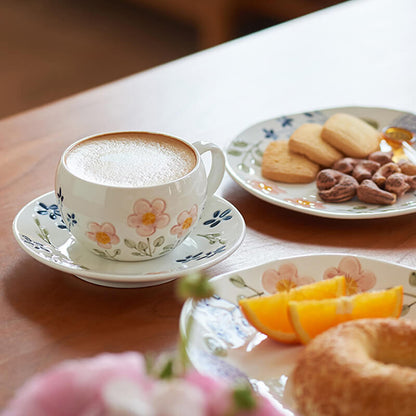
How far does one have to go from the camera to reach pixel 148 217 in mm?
720

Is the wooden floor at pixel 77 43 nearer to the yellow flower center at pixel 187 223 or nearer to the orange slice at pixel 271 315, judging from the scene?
the yellow flower center at pixel 187 223

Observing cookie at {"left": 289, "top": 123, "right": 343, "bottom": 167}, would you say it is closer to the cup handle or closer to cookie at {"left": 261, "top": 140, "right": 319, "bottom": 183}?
cookie at {"left": 261, "top": 140, "right": 319, "bottom": 183}

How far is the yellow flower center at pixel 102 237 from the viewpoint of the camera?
73 cm

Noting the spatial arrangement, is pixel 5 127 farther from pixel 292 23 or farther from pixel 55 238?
pixel 292 23

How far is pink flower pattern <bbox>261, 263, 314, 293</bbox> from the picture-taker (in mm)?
689

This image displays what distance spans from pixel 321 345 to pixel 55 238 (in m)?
0.38

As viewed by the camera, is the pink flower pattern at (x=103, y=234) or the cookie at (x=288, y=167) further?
the cookie at (x=288, y=167)

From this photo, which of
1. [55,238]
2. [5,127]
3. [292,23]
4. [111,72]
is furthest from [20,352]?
[111,72]

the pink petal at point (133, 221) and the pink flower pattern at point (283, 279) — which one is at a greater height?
the pink petal at point (133, 221)

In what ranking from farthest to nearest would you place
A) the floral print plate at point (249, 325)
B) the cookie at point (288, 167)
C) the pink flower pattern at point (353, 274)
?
the cookie at point (288, 167)
the pink flower pattern at point (353, 274)
the floral print plate at point (249, 325)

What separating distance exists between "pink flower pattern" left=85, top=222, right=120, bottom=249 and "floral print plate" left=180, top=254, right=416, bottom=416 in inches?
5.0

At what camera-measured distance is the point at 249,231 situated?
0.87m

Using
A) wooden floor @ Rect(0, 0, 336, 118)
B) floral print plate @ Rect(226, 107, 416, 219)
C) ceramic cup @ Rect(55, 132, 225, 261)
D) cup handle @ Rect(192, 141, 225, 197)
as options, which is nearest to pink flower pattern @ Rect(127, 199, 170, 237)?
ceramic cup @ Rect(55, 132, 225, 261)

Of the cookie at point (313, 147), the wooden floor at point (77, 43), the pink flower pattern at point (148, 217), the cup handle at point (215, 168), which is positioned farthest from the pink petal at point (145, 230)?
the wooden floor at point (77, 43)
